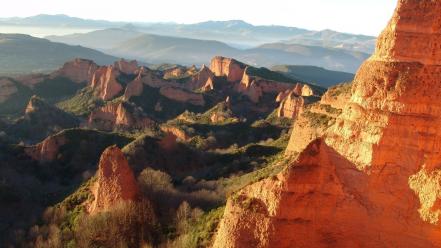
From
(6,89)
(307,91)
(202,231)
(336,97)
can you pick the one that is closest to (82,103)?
(6,89)

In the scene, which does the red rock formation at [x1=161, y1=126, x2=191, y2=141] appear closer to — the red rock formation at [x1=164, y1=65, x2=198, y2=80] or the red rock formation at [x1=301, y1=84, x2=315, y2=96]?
the red rock formation at [x1=301, y1=84, x2=315, y2=96]

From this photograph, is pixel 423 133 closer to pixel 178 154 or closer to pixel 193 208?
pixel 193 208

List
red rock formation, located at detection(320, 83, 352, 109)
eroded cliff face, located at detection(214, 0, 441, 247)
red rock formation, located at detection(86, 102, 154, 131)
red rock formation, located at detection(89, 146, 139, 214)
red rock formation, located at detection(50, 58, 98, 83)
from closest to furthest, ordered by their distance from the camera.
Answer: eroded cliff face, located at detection(214, 0, 441, 247)
red rock formation, located at detection(89, 146, 139, 214)
red rock formation, located at detection(320, 83, 352, 109)
red rock formation, located at detection(86, 102, 154, 131)
red rock formation, located at detection(50, 58, 98, 83)

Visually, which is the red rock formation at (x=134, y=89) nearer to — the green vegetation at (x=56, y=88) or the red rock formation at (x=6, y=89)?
the green vegetation at (x=56, y=88)

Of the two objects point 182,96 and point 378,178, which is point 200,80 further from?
point 378,178

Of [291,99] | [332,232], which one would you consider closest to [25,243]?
[332,232]

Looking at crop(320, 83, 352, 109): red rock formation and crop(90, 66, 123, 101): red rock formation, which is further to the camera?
crop(90, 66, 123, 101): red rock formation

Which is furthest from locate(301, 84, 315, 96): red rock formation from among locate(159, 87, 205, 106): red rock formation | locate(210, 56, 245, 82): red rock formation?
locate(210, 56, 245, 82): red rock formation
